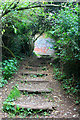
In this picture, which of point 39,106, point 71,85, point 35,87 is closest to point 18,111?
point 39,106

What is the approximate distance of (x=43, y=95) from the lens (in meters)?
4.27

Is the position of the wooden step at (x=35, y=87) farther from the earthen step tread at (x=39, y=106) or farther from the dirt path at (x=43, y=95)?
the earthen step tread at (x=39, y=106)

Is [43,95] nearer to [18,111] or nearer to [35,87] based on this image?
[35,87]

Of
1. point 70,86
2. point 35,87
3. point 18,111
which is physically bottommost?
point 35,87

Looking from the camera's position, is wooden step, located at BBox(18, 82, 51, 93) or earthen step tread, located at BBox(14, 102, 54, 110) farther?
wooden step, located at BBox(18, 82, 51, 93)

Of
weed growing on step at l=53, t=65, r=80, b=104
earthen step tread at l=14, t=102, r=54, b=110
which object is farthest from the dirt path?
weed growing on step at l=53, t=65, r=80, b=104

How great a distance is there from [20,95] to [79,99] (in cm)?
170

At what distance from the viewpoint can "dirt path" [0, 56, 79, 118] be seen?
3465 mm

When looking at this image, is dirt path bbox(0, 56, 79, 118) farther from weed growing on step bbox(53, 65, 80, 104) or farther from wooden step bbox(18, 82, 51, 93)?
weed growing on step bbox(53, 65, 80, 104)

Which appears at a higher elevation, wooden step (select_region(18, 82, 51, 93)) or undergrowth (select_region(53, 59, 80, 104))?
undergrowth (select_region(53, 59, 80, 104))

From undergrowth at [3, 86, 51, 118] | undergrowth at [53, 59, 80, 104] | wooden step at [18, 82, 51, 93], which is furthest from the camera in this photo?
wooden step at [18, 82, 51, 93]

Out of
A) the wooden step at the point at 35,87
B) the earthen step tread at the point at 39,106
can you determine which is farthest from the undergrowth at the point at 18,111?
the wooden step at the point at 35,87

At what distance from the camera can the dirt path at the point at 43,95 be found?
346cm

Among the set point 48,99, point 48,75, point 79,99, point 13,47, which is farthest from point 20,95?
point 13,47
